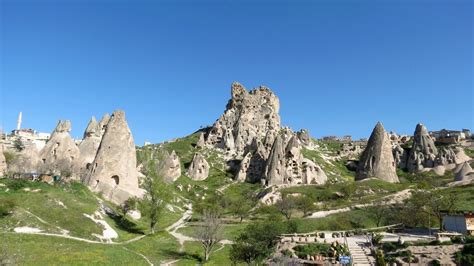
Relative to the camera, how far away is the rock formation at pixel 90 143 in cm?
7150

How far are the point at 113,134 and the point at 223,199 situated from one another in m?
21.5

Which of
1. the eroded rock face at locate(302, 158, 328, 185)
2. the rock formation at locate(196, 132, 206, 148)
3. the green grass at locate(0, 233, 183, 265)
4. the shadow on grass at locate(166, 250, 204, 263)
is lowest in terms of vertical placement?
the shadow on grass at locate(166, 250, 204, 263)

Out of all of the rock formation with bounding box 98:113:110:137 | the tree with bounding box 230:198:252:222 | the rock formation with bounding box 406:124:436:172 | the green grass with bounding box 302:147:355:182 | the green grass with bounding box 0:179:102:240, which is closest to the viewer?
the green grass with bounding box 0:179:102:240

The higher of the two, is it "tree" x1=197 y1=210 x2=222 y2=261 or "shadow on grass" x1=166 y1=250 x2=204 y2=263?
"tree" x1=197 y1=210 x2=222 y2=261

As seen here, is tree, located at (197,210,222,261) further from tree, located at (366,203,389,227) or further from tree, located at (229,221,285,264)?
tree, located at (366,203,389,227)

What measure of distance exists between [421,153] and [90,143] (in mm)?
79394

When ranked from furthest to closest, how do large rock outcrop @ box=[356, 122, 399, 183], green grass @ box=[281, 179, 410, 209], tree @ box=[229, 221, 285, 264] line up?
large rock outcrop @ box=[356, 122, 399, 183], green grass @ box=[281, 179, 410, 209], tree @ box=[229, 221, 285, 264]

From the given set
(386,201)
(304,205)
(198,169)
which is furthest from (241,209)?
(198,169)

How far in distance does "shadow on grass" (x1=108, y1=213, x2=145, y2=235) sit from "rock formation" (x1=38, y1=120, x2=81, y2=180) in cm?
2061

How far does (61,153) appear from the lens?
66750mm

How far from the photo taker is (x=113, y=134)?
2188 inches

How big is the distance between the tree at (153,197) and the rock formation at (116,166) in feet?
24.8

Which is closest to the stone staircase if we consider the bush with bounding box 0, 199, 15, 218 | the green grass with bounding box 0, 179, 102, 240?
the green grass with bounding box 0, 179, 102, 240

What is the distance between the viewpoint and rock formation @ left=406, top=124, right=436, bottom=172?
9531 centimetres
